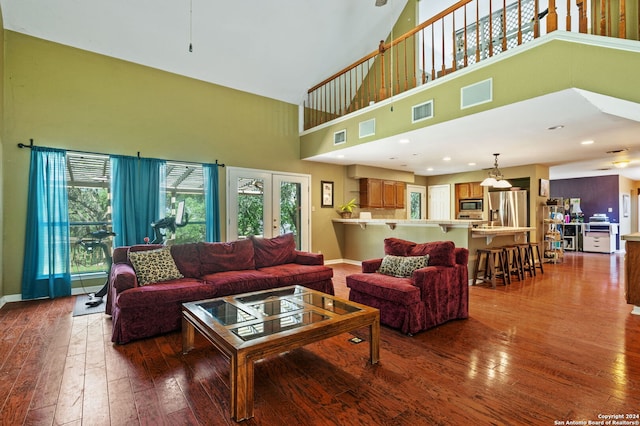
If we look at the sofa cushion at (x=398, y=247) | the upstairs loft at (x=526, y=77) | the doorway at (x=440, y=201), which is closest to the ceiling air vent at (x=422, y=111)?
the upstairs loft at (x=526, y=77)

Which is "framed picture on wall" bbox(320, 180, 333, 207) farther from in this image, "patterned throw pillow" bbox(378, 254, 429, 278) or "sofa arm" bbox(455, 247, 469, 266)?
"sofa arm" bbox(455, 247, 469, 266)

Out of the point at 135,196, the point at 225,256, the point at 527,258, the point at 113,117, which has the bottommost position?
the point at 527,258

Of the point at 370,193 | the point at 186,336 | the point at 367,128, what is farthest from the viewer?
the point at 370,193

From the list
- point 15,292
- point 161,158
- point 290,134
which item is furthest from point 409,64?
point 15,292

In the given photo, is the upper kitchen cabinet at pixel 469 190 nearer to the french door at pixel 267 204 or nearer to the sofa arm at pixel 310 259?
the french door at pixel 267 204

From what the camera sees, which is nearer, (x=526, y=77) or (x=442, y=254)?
(x=526, y=77)

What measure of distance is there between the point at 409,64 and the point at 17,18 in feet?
21.2

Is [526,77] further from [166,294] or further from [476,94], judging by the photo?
[166,294]

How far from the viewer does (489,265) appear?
5164mm

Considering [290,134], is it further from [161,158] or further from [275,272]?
[275,272]

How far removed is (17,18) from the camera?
418 centimetres

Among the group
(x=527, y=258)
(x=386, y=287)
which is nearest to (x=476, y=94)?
(x=386, y=287)

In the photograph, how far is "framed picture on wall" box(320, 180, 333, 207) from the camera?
738 centimetres

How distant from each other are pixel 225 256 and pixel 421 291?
2.43 m
